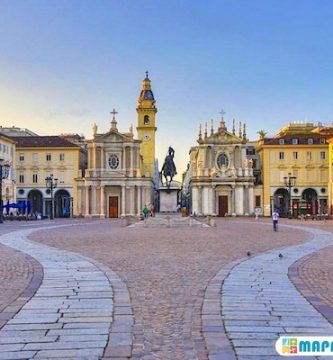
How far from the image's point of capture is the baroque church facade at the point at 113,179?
3565 inches

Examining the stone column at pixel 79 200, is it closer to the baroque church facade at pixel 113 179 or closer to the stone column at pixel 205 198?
the baroque church facade at pixel 113 179

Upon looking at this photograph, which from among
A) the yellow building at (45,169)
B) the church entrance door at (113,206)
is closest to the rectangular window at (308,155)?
the church entrance door at (113,206)

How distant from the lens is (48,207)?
94.0 m

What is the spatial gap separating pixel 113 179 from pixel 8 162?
18.7 metres

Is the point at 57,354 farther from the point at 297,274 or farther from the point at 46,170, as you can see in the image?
the point at 46,170

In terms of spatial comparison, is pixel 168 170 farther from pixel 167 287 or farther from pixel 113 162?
pixel 167 287

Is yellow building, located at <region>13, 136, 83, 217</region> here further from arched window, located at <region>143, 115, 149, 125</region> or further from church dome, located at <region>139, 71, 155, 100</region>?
church dome, located at <region>139, 71, 155, 100</region>

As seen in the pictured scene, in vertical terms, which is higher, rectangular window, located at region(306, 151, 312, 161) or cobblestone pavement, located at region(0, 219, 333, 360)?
rectangular window, located at region(306, 151, 312, 161)

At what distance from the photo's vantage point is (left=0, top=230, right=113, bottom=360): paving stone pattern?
697 cm

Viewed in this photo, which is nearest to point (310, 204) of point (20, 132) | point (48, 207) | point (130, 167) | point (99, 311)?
point (130, 167)

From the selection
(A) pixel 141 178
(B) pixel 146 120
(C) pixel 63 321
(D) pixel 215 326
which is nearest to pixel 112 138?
(A) pixel 141 178

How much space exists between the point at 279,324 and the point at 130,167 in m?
84.1

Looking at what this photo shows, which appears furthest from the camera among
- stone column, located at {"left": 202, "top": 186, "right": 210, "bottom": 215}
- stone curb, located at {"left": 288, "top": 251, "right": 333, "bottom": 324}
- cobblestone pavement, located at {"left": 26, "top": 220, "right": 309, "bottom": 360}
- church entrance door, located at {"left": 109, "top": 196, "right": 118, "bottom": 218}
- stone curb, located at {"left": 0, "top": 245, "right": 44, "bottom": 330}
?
stone column, located at {"left": 202, "top": 186, "right": 210, "bottom": 215}

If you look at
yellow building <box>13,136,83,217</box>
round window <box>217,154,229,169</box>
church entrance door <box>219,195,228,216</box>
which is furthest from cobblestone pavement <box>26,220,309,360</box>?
round window <box>217,154,229,169</box>
